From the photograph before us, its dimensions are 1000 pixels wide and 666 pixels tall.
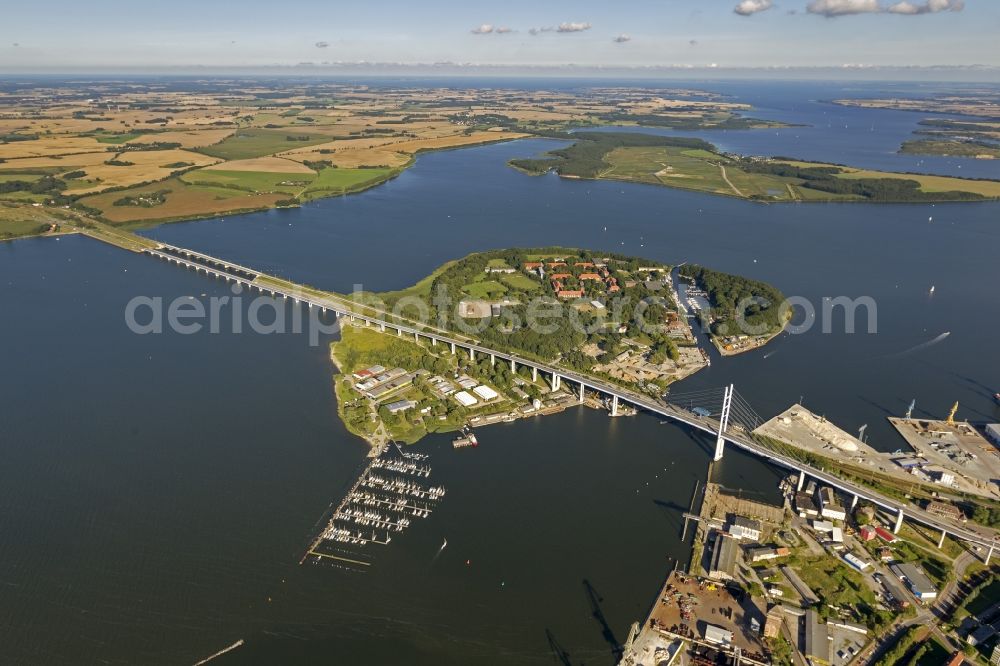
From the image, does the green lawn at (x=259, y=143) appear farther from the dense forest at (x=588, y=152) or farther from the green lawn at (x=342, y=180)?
the dense forest at (x=588, y=152)

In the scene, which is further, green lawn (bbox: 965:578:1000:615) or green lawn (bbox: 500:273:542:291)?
green lawn (bbox: 500:273:542:291)

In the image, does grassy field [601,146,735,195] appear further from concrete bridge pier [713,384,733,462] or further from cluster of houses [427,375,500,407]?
concrete bridge pier [713,384,733,462]

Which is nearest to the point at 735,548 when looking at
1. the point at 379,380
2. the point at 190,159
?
the point at 379,380

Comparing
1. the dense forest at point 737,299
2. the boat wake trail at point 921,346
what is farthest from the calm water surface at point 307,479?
the dense forest at point 737,299

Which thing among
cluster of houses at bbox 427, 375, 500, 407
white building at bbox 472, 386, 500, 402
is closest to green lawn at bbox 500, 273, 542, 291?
cluster of houses at bbox 427, 375, 500, 407

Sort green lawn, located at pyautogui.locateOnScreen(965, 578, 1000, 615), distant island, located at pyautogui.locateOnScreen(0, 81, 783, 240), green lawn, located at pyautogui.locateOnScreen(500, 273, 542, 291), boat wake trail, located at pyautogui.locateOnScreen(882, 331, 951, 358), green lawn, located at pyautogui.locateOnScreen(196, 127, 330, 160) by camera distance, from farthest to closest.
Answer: green lawn, located at pyautogui.locateOnScreen(196, 127, 330, 160), distant island, located at pyautogui.locateOnScreen(0, 81, 783, 240), green lawn, located at pyautogui.locateOnScreen(500, 273, 542, 291), boat wake trail, located at pyautogui.locateOnScreen(882, 331, 951, 358), green lawn, located at pyautogui.locateOnScreen(965, 578, 1000, 615)

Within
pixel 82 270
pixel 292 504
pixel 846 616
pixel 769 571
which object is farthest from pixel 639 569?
pixel 82 270

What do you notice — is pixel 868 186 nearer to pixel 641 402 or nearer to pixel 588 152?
pixel 588 152
